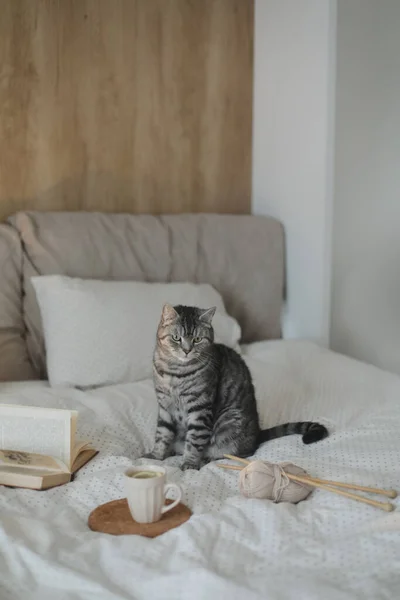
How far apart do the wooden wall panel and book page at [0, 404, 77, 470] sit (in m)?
1.16

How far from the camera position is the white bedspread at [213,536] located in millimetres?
963

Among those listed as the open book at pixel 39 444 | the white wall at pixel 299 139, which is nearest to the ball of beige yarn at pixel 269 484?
the open book at pixel 39 444

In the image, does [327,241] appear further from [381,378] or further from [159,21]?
[159,21]

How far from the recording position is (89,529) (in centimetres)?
118

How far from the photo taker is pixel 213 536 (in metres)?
1.12

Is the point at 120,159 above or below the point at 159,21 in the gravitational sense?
below

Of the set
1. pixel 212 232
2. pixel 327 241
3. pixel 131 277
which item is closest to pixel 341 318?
pixel 327 241

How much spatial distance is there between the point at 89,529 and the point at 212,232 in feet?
5.13

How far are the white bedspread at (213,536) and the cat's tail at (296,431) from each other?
28mm

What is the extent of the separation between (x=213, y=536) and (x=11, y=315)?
4.11 feet

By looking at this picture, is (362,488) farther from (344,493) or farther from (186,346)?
(186,346)

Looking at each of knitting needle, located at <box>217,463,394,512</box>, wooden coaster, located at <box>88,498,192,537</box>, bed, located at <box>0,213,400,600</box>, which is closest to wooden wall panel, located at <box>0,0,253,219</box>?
bed, located at <box>0,213,400,600</box>

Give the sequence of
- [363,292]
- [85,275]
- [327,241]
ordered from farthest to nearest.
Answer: [363,292] → [327,241] → [85,275]

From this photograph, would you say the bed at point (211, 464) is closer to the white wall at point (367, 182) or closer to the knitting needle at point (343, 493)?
the knitting needle at point (343, 493)
